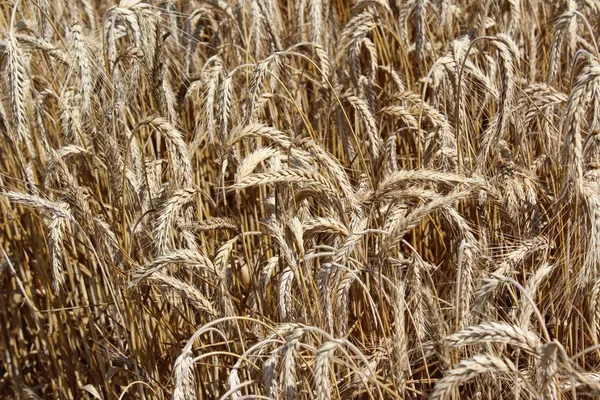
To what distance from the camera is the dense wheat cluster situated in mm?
1836

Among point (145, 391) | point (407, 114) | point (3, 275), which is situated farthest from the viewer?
point (3, 275)

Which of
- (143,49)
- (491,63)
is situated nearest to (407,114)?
(491,63)

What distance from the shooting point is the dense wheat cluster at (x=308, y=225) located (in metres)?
1.84

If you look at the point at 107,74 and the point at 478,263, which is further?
the point at 107,74

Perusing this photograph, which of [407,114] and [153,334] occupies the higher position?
[407,114]

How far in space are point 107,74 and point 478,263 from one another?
1.15 meters

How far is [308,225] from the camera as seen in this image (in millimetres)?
2041

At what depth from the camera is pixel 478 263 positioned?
211 cm

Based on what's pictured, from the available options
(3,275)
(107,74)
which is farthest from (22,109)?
(3,275)

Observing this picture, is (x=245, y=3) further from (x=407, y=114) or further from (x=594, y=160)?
(x=594, y=160)

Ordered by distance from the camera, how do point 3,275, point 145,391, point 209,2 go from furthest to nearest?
point 209,2
point 3,275
point 145,391

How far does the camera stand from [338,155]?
288cm

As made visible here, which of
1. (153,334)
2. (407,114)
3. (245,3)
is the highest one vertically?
(245,3)

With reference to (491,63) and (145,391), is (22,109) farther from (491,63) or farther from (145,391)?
(491,63)
